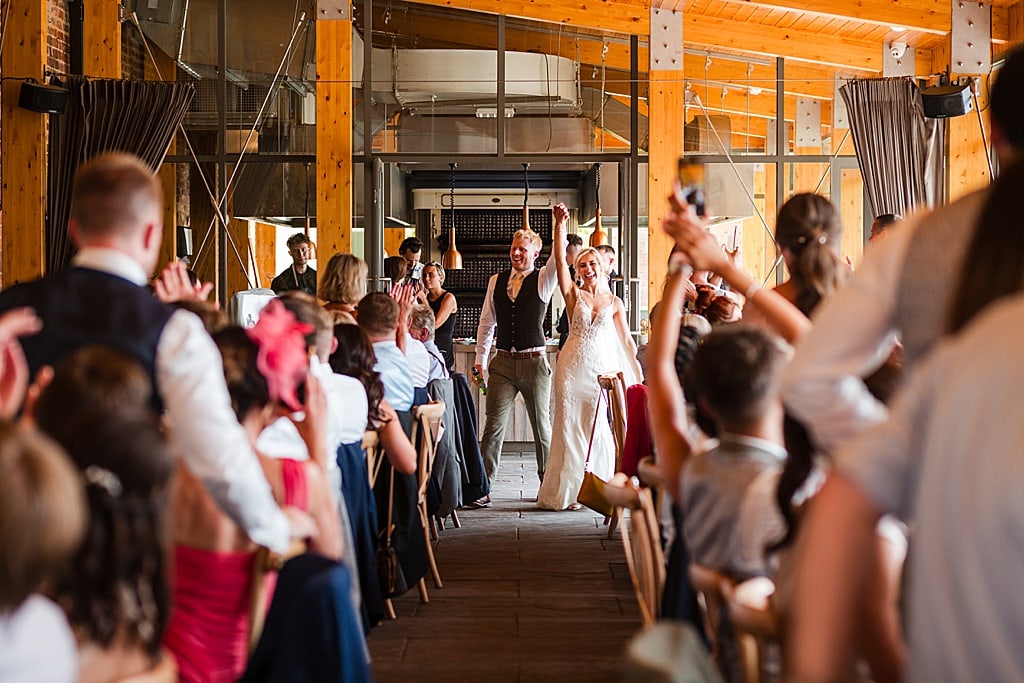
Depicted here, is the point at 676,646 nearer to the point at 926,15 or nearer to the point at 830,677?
the point at 830,677

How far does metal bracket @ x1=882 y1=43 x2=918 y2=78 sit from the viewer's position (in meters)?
9.08

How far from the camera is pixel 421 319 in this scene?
6363 millimetres

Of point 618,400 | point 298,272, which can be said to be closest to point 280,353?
point 618,400

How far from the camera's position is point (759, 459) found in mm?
2223

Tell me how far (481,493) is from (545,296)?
155 cm

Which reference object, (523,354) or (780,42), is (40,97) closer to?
(523,354)

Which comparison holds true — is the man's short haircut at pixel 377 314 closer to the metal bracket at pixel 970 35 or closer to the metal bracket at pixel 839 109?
the metal bracket at pixel 970 35

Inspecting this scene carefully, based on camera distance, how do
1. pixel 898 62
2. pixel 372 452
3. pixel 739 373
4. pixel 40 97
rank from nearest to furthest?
pixel 739 373 < pixel 372 452 < pixel 40 97 < pixel 898 62

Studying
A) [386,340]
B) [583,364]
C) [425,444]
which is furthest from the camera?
[583,364]

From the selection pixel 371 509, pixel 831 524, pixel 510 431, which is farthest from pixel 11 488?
pixel 510 431

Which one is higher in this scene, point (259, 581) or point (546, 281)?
point (546, 281)

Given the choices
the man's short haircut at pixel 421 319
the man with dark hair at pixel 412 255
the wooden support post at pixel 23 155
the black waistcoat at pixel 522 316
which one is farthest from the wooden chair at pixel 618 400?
the wooden support post at pixel 23 155

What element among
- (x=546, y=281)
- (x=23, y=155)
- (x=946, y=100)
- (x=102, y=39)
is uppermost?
(x=102, y=39)

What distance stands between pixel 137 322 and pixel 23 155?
706 centimetres
